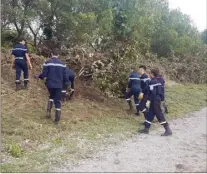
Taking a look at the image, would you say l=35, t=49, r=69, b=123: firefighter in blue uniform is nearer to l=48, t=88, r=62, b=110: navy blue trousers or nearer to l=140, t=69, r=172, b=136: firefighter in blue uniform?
l=48, t=88, r=62, b=110: navy blue trousers

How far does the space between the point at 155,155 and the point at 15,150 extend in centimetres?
280

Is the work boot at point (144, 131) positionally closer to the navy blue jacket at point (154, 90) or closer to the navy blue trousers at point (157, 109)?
the navy blue trousers at point (157, 109)

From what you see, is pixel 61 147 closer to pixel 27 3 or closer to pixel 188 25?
pixel 27 3

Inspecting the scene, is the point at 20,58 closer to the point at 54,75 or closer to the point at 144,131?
the point at 54,75

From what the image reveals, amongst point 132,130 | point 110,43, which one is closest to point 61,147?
point 132,130

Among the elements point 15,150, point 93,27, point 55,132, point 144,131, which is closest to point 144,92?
point 144,131

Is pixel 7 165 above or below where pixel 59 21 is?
below

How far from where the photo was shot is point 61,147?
7207 millimetres

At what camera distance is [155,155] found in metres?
7.01

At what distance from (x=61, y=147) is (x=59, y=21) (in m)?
8.43

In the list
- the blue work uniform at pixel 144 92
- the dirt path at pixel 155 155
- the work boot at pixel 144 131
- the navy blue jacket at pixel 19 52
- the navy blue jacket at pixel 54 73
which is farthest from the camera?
the navy blue jacket at pixel 19 52

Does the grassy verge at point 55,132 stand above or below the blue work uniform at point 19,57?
below

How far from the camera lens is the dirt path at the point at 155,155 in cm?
621

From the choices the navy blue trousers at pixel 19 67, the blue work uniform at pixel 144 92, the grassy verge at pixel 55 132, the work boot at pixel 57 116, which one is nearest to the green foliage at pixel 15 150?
the grassy verge at pixel 55 132
